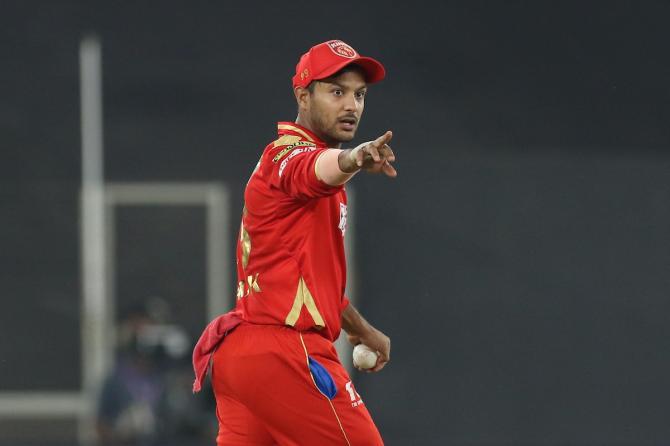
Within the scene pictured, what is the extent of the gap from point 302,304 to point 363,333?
0.56 metres

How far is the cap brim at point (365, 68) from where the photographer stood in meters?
4.24

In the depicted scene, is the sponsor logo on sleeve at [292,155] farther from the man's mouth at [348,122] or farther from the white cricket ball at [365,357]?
the white cricket ball at [365,357]

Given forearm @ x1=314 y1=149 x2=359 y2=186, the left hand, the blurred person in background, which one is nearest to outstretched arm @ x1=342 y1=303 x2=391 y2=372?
the left hand

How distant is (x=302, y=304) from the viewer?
4.21 m

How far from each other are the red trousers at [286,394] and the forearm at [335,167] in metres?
0.60

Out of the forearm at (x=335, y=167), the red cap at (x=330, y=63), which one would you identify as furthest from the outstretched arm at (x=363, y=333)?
the forearm at (x=335, y=167)

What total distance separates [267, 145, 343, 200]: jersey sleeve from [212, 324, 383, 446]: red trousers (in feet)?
1.57

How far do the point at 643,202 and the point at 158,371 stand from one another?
381 centimetres

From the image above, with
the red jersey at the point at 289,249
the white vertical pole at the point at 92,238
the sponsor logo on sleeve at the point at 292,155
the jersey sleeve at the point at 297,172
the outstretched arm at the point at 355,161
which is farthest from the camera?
the white vertical pole at the point at 92,238

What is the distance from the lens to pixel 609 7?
1055cm

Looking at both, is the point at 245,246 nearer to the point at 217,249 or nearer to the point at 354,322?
the point at 354,322

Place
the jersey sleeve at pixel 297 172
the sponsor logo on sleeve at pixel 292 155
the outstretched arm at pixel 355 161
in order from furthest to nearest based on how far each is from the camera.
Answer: the sponsor logo on sleeve at pixel 292 155
the jersey sleeve at pixel 297 172
the outstretched arm at pixel 355 161

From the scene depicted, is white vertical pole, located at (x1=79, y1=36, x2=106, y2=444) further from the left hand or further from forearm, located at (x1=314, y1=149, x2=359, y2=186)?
forearm, located at (x1=314, y1=149, x2=359, y2=186)

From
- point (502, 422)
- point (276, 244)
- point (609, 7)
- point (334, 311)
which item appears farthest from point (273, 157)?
point (609, 7)
